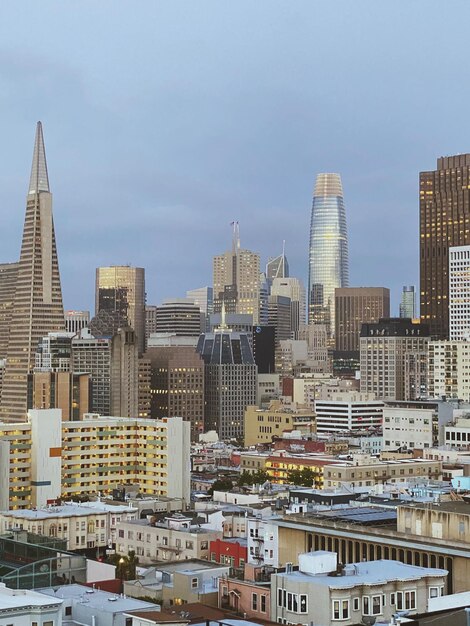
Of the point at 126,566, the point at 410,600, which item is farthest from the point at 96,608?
the point at 126,566

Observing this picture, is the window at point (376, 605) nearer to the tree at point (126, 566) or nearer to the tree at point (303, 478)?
the tree at point (126, 566)

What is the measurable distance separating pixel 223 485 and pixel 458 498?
3537 inches

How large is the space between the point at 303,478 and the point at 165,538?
80111 millimetres

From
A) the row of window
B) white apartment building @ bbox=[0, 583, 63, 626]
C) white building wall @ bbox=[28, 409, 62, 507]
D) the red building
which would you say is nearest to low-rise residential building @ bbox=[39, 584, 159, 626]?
white apartment building @ bbox=[0, 583, 63, 626]

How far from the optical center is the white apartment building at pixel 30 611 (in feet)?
190

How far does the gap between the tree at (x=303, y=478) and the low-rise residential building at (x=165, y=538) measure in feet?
227

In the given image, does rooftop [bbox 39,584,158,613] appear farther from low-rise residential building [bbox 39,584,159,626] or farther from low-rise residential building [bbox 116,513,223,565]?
low-rise residential building [bbox 116,513,223,565]

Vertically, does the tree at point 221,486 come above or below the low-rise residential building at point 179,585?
below

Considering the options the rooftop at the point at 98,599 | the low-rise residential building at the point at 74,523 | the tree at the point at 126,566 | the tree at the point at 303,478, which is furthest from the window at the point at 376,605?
the tree at the point at 303,478

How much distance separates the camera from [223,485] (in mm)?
189375

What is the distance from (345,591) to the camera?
225ft

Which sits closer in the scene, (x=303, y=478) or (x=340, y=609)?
(x=340, y=609)

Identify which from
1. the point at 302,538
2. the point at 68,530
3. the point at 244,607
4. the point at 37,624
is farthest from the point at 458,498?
the point at 37,624

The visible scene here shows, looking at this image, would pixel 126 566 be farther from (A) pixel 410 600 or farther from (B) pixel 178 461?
(B) pixel 178 461
